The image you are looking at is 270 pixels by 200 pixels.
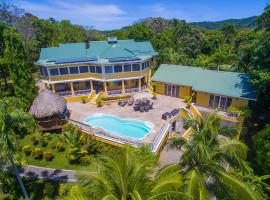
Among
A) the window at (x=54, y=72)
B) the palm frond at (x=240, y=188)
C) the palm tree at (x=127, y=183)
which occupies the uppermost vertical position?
the window at (x=54, y=72)

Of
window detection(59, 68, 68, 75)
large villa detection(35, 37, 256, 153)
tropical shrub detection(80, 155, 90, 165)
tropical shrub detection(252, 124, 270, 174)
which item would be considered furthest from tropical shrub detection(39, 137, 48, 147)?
tropical shrub detection(252, 124, 270, 174)

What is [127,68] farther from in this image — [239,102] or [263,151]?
[263,151]

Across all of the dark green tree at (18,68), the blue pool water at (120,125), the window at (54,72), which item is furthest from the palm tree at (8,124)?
the window at (54,72)

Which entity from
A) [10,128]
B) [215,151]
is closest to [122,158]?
[215,151]

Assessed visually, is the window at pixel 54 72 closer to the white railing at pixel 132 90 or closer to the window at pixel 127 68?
the window at pixel 127 68

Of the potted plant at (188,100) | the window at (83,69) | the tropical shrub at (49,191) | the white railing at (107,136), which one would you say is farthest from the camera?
the window at (83,69)

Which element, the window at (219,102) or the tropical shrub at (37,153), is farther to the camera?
the window at (219,102)

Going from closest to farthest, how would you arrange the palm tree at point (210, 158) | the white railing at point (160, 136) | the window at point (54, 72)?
the palm tree at point (210, 158) → the white railing at point (160, 136) → the window at point (54, 72)
